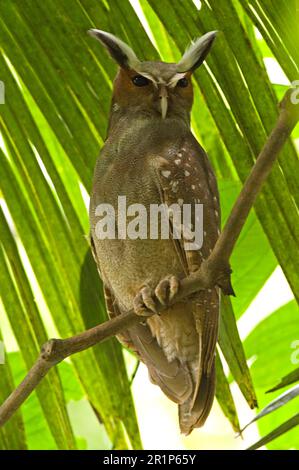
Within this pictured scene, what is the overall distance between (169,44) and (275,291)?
3.93 feet

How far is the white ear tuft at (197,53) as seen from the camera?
1224 mm

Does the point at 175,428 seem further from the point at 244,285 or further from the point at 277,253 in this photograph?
the point at 277,253

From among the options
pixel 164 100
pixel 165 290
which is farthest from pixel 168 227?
pixel 164 100

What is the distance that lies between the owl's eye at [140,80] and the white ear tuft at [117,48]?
2.6 inches

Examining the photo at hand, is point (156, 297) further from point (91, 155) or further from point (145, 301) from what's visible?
point (91, 155)

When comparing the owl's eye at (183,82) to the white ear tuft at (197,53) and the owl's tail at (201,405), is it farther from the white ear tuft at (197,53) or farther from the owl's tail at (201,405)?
the owl's tail at (201,405)

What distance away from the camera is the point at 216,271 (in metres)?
1.13

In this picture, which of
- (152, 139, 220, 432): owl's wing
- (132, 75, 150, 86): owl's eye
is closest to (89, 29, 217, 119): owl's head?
(132, 75, 150, 86): owl's eye

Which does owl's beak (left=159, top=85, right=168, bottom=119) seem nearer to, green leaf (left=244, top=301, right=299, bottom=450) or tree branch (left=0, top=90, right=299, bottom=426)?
green leaf (left=244, top=301, right=299, bottom=450)

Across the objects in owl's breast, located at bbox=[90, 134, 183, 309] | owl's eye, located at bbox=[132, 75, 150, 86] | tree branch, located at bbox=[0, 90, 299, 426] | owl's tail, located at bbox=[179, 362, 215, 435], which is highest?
owl's eye, located at bbox=[132, 75, 150, 86]

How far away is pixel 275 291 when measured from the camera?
8.33 ft

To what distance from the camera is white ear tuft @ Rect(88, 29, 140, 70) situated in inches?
51.1

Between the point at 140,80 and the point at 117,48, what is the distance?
338 millimetres

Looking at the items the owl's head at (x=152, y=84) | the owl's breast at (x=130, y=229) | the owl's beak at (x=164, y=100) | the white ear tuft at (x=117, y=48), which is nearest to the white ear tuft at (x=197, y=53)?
the owl's head at (x=152, y=84)
